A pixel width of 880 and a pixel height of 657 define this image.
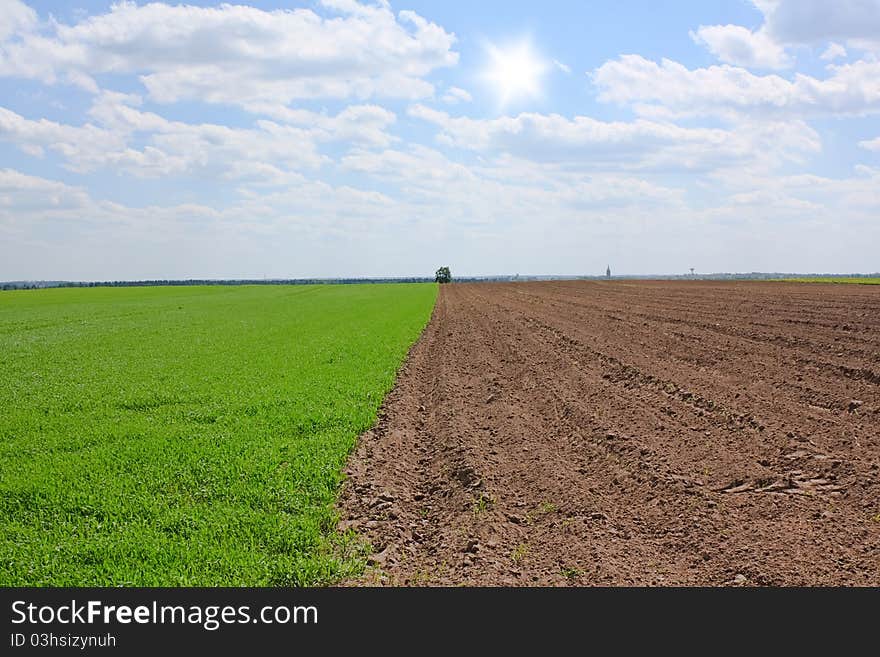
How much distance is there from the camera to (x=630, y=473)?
7.66m

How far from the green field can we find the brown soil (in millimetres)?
633

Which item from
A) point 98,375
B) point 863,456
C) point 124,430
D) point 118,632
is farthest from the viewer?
point 98,375

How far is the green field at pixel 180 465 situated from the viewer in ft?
17.9

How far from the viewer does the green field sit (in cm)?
545

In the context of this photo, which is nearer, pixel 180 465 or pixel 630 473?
pixel 630 473

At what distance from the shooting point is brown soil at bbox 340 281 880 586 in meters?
5.50

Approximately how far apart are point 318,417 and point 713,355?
10.4 m

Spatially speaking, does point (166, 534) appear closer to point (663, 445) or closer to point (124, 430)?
point (124, 430)

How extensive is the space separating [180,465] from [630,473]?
576 cm

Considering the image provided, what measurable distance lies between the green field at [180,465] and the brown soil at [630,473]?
0.63 metres

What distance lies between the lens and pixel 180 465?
802 centimetres

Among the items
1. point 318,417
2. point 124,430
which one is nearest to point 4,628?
point 124,430

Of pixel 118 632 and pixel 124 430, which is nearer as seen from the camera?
pixel 118 632

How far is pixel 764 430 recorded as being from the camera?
29.8 ft
